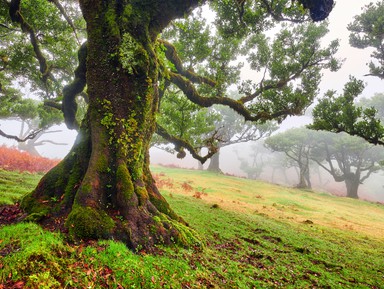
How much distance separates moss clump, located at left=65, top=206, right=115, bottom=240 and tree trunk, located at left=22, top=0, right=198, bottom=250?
0.06 ft

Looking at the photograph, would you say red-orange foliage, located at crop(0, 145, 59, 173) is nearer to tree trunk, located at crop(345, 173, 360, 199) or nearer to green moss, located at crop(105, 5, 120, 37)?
green moss, located at crop(105, 5, 120, 37)

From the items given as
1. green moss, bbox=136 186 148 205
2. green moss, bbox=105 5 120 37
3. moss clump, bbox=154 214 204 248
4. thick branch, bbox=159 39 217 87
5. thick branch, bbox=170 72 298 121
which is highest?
thick branch, bbox=159 39 217 87

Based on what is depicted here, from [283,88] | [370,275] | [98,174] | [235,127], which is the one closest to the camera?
[98,174]

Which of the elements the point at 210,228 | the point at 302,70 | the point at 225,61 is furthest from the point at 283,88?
the point at 210,228

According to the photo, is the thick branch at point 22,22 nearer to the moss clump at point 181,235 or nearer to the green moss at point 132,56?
the green moss at point 132,56

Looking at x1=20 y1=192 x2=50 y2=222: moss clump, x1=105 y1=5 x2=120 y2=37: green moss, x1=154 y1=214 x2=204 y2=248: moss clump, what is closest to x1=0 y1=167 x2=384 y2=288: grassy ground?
x1=154 y1=214 x2=204 y2=248: moss clump

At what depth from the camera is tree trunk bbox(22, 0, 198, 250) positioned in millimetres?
4906

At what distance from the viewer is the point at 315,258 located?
7.23m

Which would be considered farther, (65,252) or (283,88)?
(283,88)

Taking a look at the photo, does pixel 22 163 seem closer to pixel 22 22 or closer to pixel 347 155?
pixel 22 22

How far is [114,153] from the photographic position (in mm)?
5492

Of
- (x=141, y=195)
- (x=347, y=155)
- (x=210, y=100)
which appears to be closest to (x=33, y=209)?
(x=141, y=195)

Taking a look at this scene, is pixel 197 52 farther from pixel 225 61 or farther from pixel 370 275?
pixel 370 275

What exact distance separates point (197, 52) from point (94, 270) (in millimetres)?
9879
